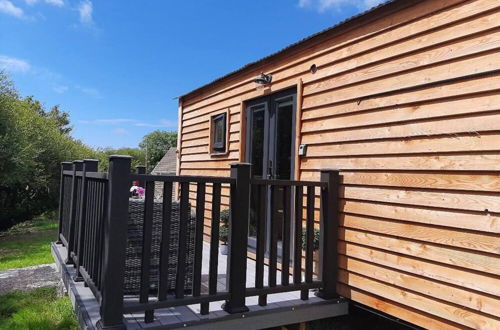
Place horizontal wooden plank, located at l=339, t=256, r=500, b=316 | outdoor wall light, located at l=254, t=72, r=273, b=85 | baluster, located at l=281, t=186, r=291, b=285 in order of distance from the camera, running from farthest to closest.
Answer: outdoor wall light, located at l=254, t=72, r=273, b=85 → baluster, located at l=281, t=186, r=291, b=285 → horizontal wooden plank, located at l=339, t=256, r=500, b=316

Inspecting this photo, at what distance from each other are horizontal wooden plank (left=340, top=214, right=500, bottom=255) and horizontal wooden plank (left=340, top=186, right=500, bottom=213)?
0.50ft

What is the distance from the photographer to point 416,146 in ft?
8.46

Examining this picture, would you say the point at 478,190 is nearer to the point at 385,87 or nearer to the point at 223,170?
the point at 385,87

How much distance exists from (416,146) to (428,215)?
0.49 meters

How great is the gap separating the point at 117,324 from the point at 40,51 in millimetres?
22183

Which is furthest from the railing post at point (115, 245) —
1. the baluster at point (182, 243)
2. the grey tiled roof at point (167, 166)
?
the grey tiled roof at point (167, 166)

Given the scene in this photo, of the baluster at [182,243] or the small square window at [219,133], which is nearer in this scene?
the baluster at [182,243]

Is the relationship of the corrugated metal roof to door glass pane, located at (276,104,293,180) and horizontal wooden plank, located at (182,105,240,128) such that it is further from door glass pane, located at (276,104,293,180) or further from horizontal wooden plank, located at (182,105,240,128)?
door glass pane, located at (276,104,293,180)

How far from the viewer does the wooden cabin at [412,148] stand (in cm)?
219

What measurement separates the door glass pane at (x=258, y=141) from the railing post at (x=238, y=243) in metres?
1.87

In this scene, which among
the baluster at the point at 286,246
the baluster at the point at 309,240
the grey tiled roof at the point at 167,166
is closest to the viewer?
the baluster at the point at 286,246

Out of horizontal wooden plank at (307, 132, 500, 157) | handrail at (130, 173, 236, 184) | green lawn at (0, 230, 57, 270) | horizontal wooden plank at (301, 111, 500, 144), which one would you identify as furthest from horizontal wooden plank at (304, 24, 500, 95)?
green lawn at (0, 230, 57, 270)

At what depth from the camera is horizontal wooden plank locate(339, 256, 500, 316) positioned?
212 cm

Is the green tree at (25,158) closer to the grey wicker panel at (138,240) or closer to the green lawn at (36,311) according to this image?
the green lawn at (36,311)
